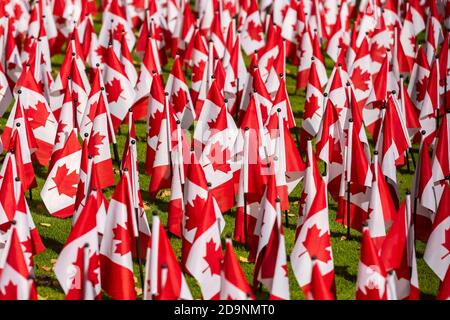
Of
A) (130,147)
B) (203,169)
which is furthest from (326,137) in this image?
(130,147)

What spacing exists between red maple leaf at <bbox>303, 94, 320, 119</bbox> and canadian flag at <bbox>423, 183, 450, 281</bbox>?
5165 mm

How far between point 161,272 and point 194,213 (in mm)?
2434

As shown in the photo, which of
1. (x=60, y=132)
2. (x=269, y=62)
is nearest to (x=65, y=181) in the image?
(x=60, y=132)

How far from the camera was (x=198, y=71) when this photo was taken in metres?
19.3

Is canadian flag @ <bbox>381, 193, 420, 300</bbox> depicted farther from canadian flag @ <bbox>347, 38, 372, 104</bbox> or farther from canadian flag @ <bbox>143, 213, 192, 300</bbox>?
canadian flag @ <bbox>347, 38, 372, 104</bbox>

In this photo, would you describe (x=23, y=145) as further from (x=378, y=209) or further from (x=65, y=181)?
(x=378, y=209)

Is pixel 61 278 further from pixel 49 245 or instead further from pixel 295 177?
pixel 295 177

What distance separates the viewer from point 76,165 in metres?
14.7

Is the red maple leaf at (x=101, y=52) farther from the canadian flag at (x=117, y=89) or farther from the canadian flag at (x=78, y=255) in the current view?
the canadian flag at (x=78, y=255)

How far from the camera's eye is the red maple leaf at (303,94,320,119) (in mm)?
17562

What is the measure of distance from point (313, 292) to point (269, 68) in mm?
9027

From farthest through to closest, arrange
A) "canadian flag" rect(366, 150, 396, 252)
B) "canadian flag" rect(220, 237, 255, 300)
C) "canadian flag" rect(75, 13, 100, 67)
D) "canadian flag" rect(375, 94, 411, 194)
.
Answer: "canadian flag" rect(75, 13, 100, 67) < "canadian flag" rect(375, 94, 411, 194) < "canadian flag" rect(366, 150, 396, 252) < "canadian flag" rect(220, 237, 255, 300)

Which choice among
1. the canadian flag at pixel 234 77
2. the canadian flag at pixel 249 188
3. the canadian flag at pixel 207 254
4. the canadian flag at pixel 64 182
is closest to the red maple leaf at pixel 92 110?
the canadian flag at pixel 64 182

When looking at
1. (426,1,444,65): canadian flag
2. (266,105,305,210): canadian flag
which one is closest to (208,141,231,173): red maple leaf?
(266,105,305,210): canadian flag
